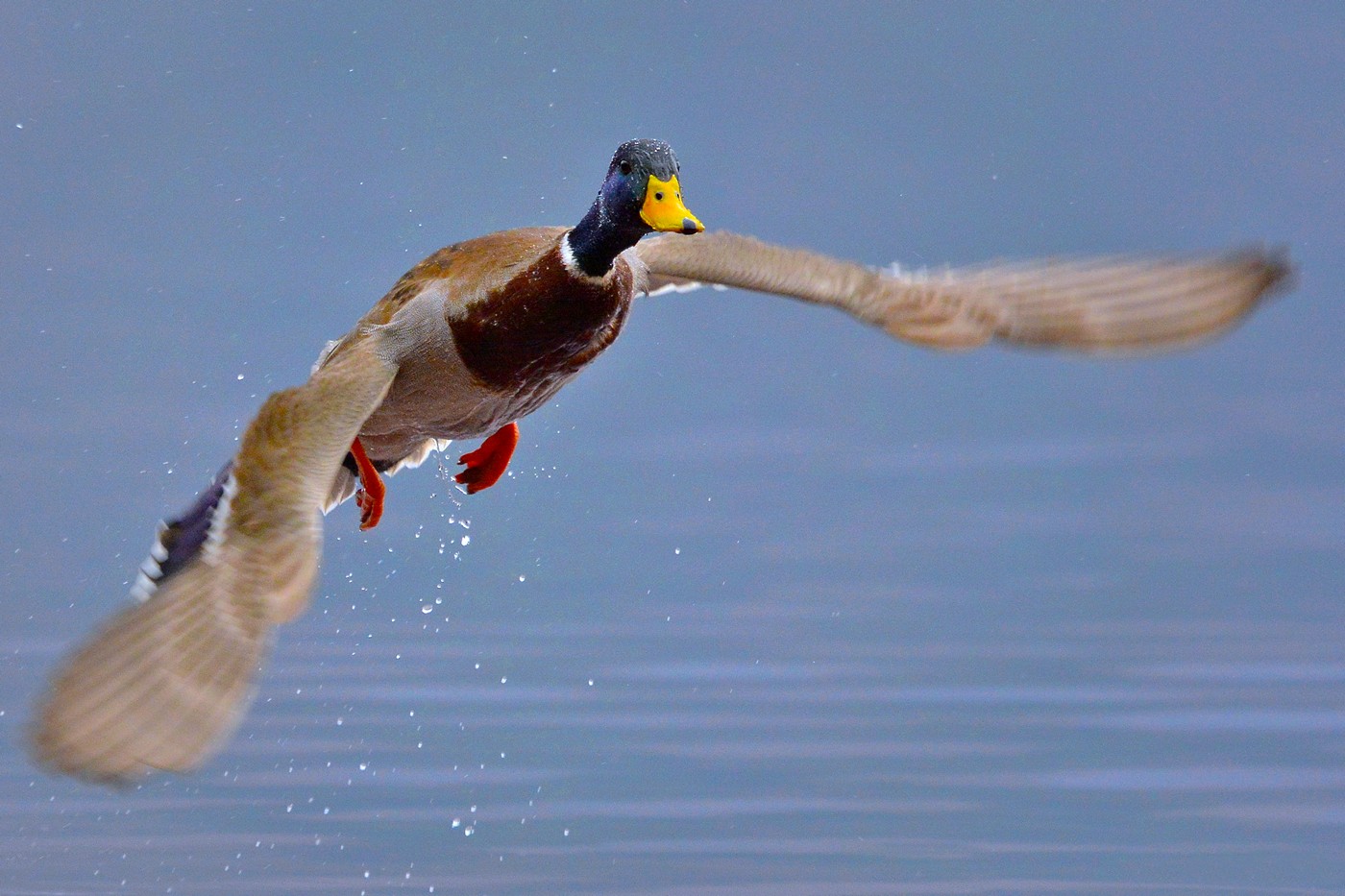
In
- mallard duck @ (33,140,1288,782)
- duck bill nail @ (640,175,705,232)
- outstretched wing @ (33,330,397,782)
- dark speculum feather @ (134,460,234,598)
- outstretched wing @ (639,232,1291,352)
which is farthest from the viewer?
outstretched wing @ (639,232,1291,352)

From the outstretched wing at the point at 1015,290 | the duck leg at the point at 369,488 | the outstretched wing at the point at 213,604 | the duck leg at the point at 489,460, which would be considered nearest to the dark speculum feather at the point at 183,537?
the outstretched wing at the point at 213,604

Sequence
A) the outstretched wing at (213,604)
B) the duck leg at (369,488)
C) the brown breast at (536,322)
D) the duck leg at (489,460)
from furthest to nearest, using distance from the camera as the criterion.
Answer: the duck leg at (489,460) → the duck leg at (369,488) → the brown breast at (536,322) → the outstretched wing at (213,604)

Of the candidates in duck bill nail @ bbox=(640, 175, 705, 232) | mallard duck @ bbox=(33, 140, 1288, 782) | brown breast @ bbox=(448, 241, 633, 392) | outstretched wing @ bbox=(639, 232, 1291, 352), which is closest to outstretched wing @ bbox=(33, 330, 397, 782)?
mallard duck @ bbox=(33, 140, 1288, 782)

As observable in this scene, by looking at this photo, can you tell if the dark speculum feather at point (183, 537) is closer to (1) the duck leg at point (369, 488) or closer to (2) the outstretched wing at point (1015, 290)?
(1) the duck leg at point (369, 488)

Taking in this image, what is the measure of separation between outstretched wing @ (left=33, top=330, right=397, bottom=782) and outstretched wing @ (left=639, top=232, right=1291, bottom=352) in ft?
4.42

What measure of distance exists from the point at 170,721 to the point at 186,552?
957mm

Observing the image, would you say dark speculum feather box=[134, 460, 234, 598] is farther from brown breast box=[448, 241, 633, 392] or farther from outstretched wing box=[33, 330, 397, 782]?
brown breast box=[448, 241, 633, 392]

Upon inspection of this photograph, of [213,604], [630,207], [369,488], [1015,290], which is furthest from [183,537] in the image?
[1015,290]

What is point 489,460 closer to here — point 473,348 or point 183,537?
point 473,348

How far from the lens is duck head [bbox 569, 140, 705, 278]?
18.6ft

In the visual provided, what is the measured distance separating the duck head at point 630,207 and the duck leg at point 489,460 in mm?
1197

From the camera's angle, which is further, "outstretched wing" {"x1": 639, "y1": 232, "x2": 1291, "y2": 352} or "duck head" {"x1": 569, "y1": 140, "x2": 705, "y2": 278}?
"outstretched wing" {"x1": 639, "y1": 232, "x2": 1291, "y2": 352}

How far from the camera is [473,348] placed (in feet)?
20.0

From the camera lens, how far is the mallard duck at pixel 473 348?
15.7ft
